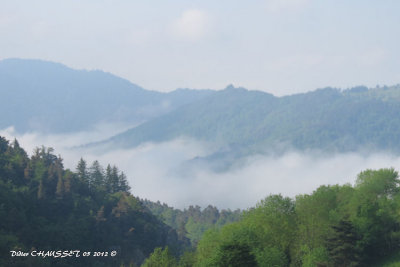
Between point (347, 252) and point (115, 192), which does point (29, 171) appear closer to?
point (115, 192)

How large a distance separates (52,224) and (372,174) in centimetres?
5218

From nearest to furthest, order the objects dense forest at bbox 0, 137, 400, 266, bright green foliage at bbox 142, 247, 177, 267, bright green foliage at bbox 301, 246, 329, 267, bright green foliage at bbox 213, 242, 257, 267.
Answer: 1. bright green foliage at bbox 213, 242, 257, 267
2. bright green foliage at bbox 301, 246, 329, 267
3. dense forest at bbox 0, 137, 400, 266
4. bright green foliage at bbox 142, 247, 177, 267

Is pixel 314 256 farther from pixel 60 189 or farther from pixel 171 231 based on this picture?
pixel 171 231

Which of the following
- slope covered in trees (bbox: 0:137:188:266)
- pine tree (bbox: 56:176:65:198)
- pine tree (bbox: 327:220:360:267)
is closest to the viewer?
pine tree (bbox: 327:220:360:267)

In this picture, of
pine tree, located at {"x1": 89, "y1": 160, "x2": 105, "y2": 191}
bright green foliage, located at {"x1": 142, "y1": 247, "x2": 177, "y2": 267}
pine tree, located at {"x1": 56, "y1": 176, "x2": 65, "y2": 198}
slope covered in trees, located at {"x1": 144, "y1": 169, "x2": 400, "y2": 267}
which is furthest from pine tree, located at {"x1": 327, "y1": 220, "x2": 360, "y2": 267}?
pine tree, located at {"x1": 89, "y1": 160, "x2": 105, "y2": 191}

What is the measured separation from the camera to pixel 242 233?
174 ft

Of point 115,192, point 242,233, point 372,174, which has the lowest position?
point 242,233

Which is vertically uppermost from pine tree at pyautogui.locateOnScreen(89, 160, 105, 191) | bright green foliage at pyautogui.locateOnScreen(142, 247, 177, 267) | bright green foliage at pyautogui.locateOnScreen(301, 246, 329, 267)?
pine tree at pyautogui.locateOnScreen(89, 160, 105, 191)

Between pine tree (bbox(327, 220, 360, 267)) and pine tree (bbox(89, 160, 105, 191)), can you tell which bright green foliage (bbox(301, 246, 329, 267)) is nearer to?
pine tree (bbox(327, 220, 360, 267))

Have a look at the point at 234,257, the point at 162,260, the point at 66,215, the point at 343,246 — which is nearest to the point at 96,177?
the point at 66,215

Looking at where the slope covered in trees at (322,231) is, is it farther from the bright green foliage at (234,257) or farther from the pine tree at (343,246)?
the bright green foliage at (234,257)

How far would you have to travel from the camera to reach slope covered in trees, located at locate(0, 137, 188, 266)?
8044 centimetres

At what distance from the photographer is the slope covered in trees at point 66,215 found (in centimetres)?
8044

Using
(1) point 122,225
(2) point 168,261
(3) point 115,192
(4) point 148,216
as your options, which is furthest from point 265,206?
(3) point 115,192
